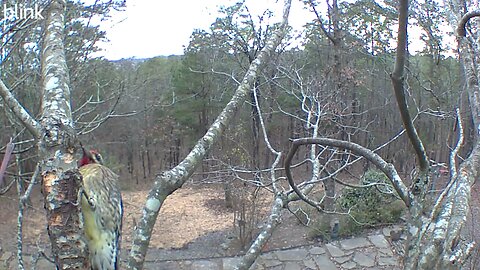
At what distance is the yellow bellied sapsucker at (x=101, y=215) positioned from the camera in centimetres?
139

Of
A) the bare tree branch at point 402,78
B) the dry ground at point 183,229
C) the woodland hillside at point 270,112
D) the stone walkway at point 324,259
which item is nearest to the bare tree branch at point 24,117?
the woodland hillside at point 270,112

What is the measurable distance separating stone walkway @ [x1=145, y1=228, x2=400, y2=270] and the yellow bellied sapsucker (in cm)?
518

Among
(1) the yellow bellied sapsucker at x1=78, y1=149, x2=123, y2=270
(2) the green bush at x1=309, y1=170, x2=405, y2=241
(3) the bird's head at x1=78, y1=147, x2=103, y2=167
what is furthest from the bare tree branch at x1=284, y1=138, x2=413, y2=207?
(2) the green bush at x1=309, y1=170, x2=405, y2=241

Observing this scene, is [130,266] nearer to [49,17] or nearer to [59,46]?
[59,46]

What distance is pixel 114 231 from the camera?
1646mm

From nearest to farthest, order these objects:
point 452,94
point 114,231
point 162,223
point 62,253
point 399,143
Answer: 1. point 62,253
2. point 114,231
3. point 162,223
4. point 452,94
5. point 399,143

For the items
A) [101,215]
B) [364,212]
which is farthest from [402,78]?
[364,212]

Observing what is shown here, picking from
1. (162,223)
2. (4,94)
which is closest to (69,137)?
(4,94)

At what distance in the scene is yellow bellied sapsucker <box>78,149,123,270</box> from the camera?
1.39 meters

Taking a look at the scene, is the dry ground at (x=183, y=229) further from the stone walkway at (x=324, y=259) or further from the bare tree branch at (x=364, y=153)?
the bare tree branch at (x=364, y=153)

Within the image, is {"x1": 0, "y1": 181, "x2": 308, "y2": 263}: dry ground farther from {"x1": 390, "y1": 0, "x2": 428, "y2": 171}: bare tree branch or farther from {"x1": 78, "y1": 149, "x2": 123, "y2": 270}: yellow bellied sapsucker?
{"x1": 390, "y1": 0, "x2": 428, "y2": 171}: bare tree branch

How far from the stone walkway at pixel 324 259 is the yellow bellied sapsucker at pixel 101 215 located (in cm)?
518

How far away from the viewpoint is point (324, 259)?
22.4 ft

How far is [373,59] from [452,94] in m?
2.28
